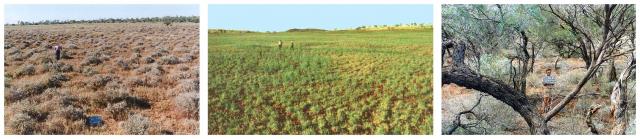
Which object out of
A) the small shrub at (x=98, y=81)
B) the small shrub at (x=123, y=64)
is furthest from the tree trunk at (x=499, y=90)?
the small shrub at (x=98, y=81)

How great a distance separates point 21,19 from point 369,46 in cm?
435

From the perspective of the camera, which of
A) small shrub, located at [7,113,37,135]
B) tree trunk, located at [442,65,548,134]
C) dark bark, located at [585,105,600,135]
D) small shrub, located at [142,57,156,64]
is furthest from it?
dark bark, located at [585,105,600,135]

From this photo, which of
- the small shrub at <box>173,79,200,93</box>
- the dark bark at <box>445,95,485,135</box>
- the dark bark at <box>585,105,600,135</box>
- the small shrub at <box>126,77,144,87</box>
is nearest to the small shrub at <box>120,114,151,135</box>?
the small shrub at <box>126,77,144,87</box>

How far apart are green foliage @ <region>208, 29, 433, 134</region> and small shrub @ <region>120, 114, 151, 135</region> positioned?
0.79 metres

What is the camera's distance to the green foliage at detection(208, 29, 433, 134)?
1079 centimetres

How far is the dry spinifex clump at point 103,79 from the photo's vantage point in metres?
10.5

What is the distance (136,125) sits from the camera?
1055cm

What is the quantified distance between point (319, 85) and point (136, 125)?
7.65ft

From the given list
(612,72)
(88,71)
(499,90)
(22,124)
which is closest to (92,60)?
(88,71)

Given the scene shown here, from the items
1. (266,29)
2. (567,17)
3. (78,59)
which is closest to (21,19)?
(78,59)

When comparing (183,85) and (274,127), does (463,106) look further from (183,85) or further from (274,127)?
(183,85)

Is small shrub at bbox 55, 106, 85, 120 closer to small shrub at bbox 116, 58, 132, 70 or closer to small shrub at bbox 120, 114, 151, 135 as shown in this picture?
small shrub at bbox 120, 114, 151, 135

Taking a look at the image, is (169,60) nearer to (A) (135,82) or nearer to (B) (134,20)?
(A) (135,82)

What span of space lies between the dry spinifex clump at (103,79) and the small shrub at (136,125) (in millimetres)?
12
